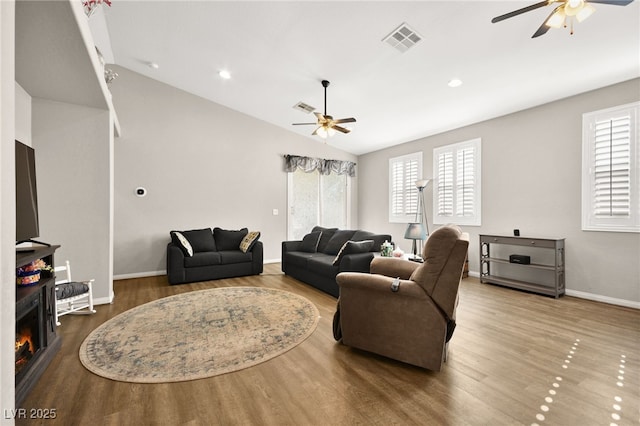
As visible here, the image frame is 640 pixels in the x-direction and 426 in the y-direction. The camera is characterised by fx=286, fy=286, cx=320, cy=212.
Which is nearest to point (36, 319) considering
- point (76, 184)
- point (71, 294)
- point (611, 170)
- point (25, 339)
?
point (25, 339)

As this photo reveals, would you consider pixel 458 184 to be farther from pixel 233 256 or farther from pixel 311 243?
pixel 233 256

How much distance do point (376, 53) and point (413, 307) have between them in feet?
10.4

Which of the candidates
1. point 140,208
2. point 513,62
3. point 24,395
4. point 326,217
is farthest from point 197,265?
point 513,62

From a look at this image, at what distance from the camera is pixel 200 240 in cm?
529

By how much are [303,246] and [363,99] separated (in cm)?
283

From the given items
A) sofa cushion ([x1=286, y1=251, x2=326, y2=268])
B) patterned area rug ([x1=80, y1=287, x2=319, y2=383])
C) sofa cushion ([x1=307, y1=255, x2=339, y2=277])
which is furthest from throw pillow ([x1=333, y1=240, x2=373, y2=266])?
sofa cushion ([x1=286, y1=251, x2=326, y2=268])

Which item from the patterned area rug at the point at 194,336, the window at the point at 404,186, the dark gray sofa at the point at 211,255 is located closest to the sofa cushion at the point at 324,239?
the dark gray sofa at the point at 211,255

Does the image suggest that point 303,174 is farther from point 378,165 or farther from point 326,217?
point 378,165

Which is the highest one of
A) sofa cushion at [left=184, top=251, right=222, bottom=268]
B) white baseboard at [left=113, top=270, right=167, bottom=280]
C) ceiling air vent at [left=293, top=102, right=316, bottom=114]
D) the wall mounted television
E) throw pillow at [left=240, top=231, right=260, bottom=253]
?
ceiling air vent at [left=293, top=102, right=316, bottom=114]

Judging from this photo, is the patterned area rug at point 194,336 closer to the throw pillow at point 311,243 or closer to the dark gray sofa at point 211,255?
the dark gray sofa at point 211,255

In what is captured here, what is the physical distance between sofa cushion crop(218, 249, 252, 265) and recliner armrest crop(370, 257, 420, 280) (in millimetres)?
3073

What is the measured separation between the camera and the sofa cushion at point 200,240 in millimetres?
5246

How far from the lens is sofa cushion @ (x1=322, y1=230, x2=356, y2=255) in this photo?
15.9 ft

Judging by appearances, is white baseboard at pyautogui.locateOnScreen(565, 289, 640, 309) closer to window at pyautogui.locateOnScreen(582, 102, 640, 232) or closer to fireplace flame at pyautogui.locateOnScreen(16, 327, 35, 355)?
window at pyautogui.locateOnScreen(582, 102, 640, 232)
